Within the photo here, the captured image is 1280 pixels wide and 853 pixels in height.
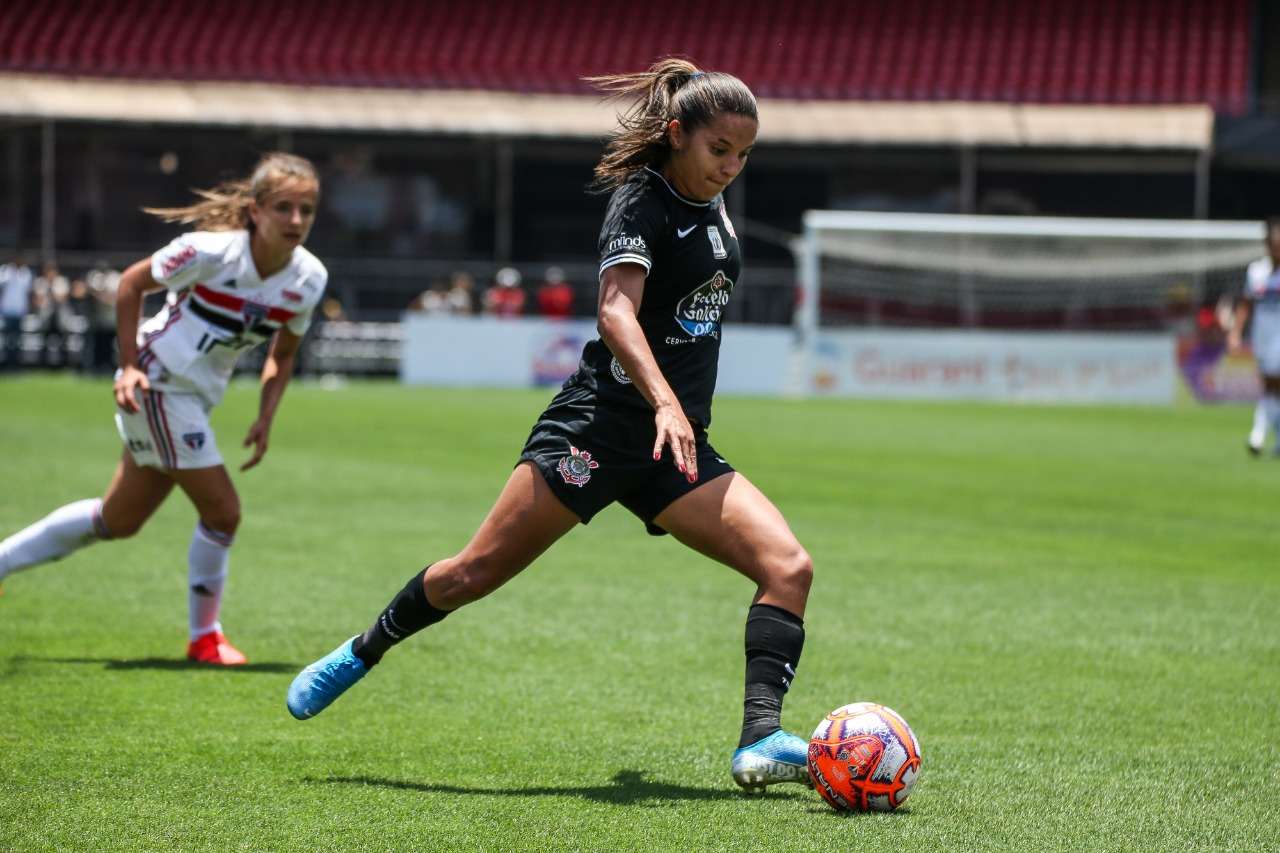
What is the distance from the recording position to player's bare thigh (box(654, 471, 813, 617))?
464 centimetres

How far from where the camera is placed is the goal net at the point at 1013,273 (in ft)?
95.2

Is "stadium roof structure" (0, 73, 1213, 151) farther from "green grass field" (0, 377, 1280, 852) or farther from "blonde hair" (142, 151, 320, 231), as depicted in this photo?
"blonde hair" (142, 151, 320, 231)

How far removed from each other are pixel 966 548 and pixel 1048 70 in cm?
2771

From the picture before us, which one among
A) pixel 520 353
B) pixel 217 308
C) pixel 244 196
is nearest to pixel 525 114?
pixel 520 353

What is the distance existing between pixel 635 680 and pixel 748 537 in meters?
1.83

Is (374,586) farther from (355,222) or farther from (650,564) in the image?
(355,222)

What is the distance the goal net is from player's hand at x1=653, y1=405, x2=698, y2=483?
80.8 feet

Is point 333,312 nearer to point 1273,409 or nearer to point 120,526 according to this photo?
point 1273,409

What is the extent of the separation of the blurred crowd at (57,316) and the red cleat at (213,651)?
23.2m

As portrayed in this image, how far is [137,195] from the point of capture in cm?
3603

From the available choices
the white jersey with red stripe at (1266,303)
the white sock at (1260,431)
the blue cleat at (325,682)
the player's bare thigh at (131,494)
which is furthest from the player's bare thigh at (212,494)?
the white jersey with red stripe at (1266,303)

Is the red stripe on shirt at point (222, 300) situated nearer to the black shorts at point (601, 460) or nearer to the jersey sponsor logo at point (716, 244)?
the black shorts at point (601, 460)

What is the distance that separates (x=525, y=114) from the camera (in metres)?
32.5

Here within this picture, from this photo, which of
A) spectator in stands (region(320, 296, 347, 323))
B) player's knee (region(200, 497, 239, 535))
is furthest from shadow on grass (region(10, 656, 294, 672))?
spectator in stands (region(320, 296, 347, 323))
